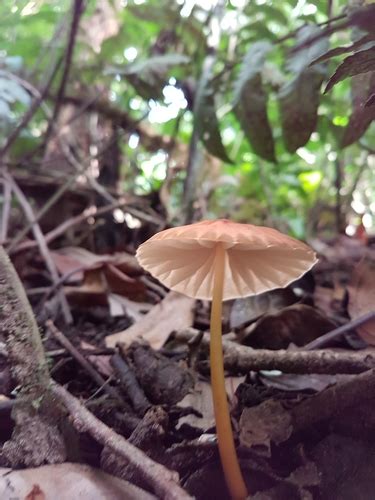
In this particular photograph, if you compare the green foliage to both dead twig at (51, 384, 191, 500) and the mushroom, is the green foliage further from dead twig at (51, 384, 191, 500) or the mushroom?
dead twig at (51, 384, 191, 500)

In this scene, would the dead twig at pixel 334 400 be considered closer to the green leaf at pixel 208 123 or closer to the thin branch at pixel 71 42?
the green leaf at pixel 208 123

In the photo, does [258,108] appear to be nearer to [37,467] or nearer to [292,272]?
[292,272]

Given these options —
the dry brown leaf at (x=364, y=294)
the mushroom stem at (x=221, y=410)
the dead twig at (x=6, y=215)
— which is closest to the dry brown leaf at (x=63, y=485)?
the mushroom stem at (x=221, y=410)

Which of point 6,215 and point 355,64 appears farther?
point 6,215

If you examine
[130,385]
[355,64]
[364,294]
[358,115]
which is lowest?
[364,294]

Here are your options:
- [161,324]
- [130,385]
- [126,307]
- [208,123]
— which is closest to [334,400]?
[130,385]

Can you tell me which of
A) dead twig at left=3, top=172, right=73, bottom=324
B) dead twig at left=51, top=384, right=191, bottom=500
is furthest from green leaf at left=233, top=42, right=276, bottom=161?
dead twig at left=51, top=384, right=191, bottom=500

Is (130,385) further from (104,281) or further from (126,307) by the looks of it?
(104,281)

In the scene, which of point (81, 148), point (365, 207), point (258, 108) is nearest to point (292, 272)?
point (258, 108)
